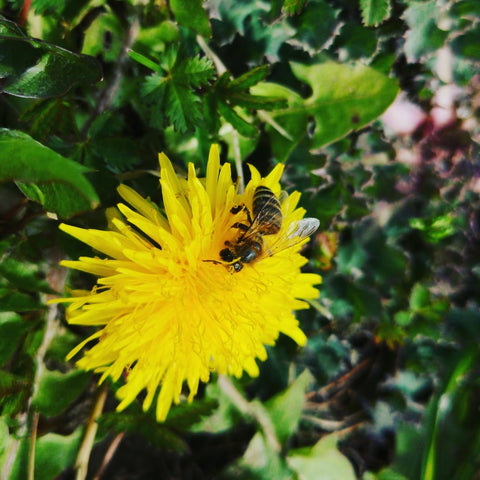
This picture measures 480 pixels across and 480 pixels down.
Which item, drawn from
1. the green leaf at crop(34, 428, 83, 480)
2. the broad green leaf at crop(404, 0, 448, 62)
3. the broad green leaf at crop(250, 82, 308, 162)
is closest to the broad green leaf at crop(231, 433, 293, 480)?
the green leaf at crop(34, 428, 83, 480)

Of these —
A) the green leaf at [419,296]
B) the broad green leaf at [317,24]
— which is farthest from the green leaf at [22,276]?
the green leaf at [419,296]

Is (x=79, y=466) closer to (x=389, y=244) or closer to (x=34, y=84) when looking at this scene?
(x=34, y=84)

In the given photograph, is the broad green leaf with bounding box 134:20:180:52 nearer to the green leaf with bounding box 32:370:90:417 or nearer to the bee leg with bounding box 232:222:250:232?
the bee leg with bounding box 232:222:250:232

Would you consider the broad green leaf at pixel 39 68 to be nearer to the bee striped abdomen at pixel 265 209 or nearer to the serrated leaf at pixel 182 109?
the serrated leaf at pixel 182 109

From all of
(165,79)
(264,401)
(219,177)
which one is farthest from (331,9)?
(264,401)

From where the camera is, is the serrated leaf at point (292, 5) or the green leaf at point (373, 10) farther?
the green leaf at point (373, 10)

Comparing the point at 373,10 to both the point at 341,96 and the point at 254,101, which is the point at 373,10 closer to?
the point at 341,96

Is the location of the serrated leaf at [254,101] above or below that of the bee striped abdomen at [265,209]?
above
